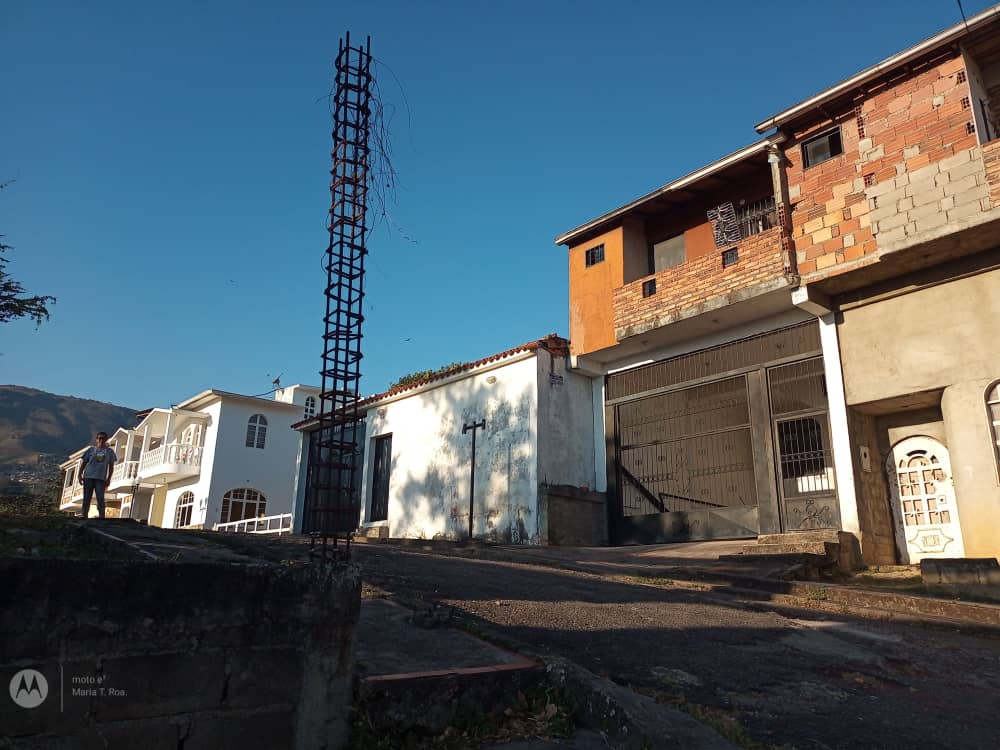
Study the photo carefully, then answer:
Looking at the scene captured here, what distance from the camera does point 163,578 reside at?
3.01m

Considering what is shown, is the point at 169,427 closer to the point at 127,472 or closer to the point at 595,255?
the point at 127,472

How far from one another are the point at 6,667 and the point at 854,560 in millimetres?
11687

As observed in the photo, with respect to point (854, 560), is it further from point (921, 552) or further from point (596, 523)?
point (596, 523)

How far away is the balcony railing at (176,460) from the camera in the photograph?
32.3 metres

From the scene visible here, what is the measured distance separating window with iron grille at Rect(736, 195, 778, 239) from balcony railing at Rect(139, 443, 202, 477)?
2713 centimetres

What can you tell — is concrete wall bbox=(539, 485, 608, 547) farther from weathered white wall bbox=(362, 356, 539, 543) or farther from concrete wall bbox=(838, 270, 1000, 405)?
concrete wall bbox=(838, 270, 1000, 405)

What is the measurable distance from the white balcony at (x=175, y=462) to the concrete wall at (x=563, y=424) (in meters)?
22.5

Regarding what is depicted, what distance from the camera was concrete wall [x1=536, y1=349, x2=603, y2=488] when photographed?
15.8 metres

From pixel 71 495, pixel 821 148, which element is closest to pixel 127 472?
pixel 71 495

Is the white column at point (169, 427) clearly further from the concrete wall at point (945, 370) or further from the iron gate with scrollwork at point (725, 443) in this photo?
the concrete wall at point (945, 370)

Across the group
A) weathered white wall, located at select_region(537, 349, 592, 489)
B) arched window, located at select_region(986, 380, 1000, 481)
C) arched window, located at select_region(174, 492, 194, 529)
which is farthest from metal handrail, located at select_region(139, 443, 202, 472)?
arched window, located at select_region(986, 380, 1000, 481)

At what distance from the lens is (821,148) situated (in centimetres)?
1294

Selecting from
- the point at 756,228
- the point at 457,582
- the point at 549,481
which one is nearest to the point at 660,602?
the point at 457,582

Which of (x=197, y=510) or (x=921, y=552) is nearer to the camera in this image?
(x=921, y=552)
